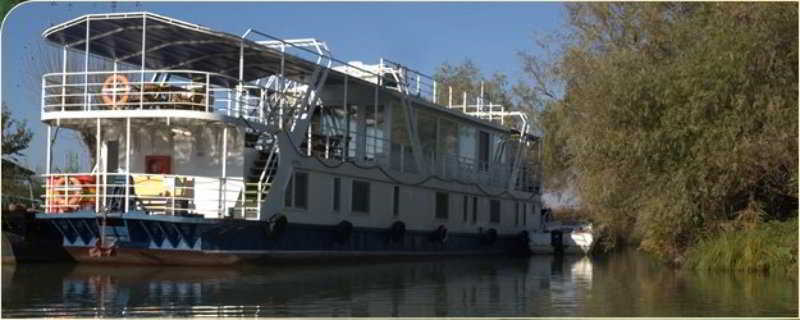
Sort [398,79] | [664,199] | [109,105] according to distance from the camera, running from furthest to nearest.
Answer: [398,79]
[109,105]
[664,199]

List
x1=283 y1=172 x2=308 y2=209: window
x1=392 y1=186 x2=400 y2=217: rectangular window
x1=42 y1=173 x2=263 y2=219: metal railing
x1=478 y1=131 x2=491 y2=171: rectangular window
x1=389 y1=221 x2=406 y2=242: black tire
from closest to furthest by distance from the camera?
x1=42 y1=173 x2=263 y2=219: metal railing → x1=283 y1=172 x2=308 y2=209: window → x1=389 y1=221 x2=406 y2=242: black tire → x1=392 y1=186 x2=400 y2=217: rectangular window → x1=478 y1=131 x2=491 y2=171: rectangular window

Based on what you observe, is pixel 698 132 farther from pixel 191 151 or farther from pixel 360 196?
pixel 191 151

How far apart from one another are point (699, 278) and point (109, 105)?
1147cm

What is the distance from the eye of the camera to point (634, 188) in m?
21.3

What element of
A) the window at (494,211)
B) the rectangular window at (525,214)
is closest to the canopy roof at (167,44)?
the window at (494,211)

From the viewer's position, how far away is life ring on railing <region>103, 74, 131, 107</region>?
20703 mm

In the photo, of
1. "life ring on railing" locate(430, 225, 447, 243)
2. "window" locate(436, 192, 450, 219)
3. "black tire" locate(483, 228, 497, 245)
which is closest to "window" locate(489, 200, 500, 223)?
"black tire" locate(483, 228, 497, 245)

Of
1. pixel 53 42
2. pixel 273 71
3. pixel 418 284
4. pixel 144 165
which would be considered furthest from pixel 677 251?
pixel 53 42

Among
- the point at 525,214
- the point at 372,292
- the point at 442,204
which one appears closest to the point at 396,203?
the point at 442,204

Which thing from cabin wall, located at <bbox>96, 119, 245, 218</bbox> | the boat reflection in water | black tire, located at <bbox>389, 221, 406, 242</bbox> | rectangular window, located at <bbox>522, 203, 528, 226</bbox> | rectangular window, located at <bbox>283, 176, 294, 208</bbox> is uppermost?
cabin wall, located at <bbox>96, 119, 245, 218</bbox>

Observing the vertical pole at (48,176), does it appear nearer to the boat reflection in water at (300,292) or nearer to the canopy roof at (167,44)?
the boat reflection in water at (300,292)

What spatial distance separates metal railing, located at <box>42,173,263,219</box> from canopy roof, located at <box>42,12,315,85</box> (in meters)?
2.75

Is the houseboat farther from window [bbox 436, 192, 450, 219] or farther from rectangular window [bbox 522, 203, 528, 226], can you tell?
rectangular window [bbox 522, 203, 528, 226]

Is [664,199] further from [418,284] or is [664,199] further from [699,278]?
[418,284]
